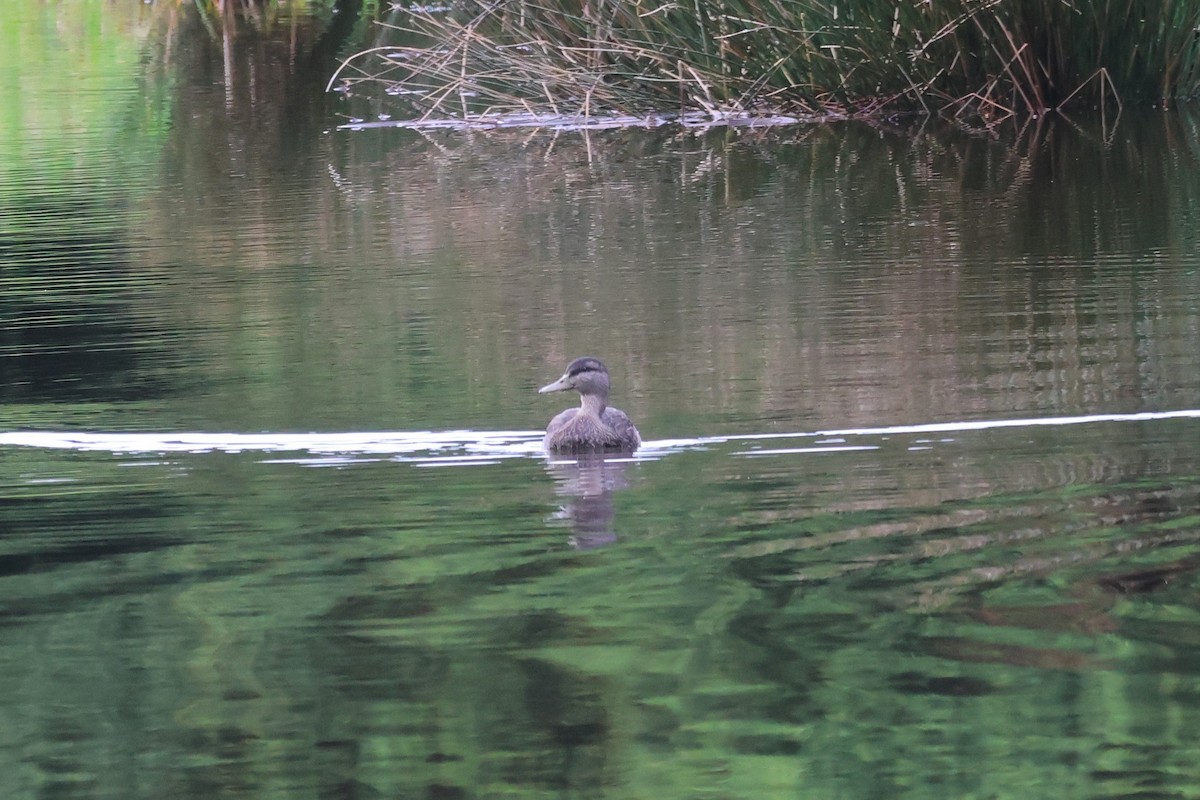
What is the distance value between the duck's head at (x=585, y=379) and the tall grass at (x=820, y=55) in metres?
9.40

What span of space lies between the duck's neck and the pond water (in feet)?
0.66

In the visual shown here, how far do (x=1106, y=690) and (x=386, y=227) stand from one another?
935 cm

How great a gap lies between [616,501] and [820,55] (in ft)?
38.2

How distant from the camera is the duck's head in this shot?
24.9ft

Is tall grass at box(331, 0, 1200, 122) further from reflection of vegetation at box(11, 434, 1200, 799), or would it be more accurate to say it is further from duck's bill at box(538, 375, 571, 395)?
reflection of vegetation at box(11, 434, 1200, 799)

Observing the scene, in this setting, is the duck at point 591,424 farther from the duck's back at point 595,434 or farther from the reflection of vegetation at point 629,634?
the reflection of vegetation at point 629,634

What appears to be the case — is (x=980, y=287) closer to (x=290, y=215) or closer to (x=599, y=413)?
(x=599, y=413)

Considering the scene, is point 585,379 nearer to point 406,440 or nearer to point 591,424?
point 591,424

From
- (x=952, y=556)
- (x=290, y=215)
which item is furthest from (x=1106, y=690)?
(x=290, y=215)

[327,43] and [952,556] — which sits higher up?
[327,43]

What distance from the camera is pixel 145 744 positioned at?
14.3ft

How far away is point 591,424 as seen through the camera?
7223 mm

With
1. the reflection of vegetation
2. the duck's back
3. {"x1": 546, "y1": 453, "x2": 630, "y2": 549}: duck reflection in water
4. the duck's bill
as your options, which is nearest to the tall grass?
the duck's bill

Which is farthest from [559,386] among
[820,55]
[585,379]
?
[820,55]
